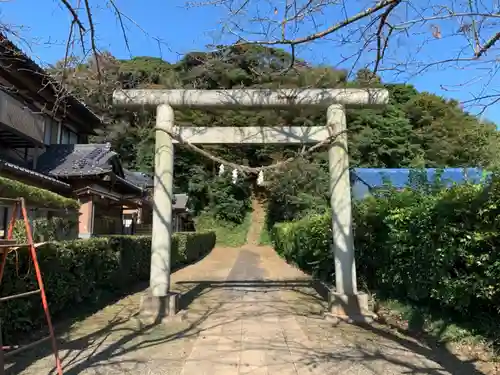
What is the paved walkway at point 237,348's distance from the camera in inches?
165

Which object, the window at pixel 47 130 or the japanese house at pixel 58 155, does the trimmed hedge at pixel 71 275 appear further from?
the window at pixel 47 130

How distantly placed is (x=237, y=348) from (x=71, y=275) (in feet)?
10.6

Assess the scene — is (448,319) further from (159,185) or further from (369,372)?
(159,185)

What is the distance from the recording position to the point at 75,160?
1580 centimetres

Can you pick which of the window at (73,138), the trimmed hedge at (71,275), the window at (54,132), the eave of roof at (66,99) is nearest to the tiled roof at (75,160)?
the window at (54,132)

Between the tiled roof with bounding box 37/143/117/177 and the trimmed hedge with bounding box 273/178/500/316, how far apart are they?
1068 cm

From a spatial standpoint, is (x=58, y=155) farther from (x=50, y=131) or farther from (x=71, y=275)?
(x=71, y=275)

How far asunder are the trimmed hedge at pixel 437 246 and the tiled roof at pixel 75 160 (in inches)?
420

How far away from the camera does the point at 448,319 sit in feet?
18.1

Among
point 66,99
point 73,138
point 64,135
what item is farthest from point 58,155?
point 66,99

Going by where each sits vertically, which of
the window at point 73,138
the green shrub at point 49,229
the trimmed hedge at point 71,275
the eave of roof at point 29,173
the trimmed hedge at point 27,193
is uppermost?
the window at point 73,138

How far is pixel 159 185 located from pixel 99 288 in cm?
306

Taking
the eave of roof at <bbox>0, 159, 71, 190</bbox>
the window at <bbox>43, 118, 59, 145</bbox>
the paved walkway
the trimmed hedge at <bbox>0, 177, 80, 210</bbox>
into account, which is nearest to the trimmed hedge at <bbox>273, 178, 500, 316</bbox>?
the paved walkway

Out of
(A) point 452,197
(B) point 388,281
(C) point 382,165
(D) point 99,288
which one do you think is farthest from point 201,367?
(C) point 382,165
